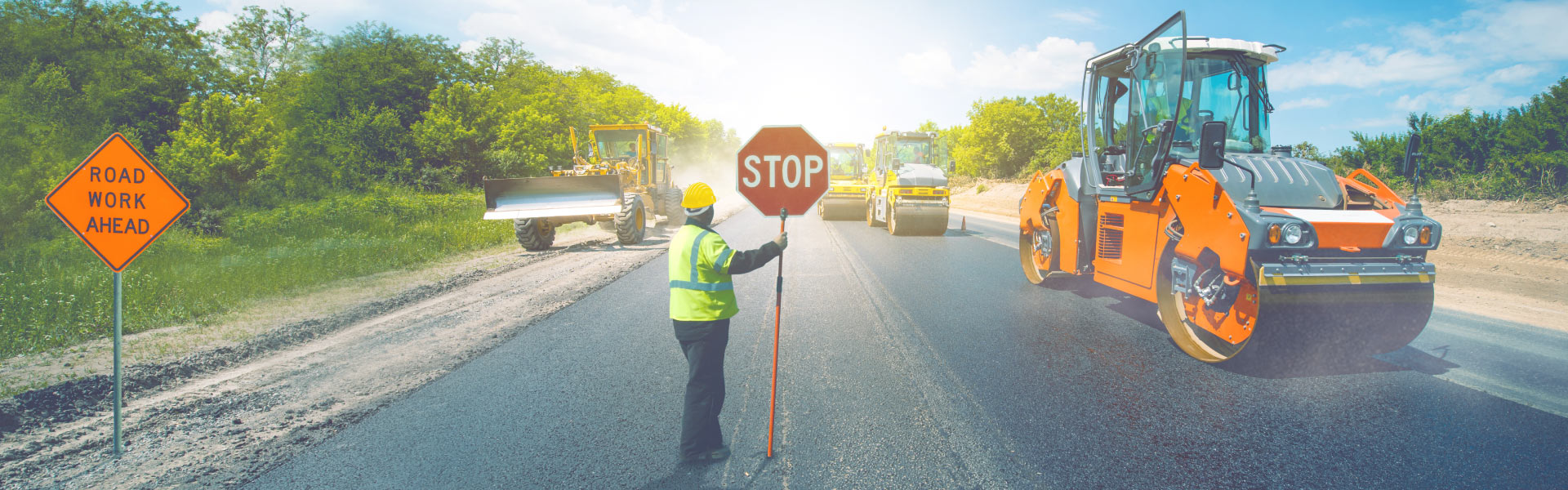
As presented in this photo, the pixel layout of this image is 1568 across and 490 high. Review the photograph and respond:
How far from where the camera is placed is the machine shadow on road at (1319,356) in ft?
15.6

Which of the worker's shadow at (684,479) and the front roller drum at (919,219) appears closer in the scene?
the worker's shadow at (684,479)

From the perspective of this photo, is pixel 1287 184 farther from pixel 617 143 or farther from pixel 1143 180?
pixel 617 143

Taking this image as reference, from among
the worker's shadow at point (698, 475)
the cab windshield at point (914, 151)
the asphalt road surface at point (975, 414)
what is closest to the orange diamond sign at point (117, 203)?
the asphalt road surface at point (975, 414)

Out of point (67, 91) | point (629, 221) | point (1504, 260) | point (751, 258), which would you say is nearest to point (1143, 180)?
point (751, 258)

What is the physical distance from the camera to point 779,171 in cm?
447

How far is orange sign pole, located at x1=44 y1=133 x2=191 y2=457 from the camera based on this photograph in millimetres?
4090

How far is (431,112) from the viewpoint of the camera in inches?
1267

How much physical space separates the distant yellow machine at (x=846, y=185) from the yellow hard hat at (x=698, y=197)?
1788 centimetres

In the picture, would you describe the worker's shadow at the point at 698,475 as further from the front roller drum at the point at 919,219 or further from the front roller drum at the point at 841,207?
the front roller drum at the point at 841,207

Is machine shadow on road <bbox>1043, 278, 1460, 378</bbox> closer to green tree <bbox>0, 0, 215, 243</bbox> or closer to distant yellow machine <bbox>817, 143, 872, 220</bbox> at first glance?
distant yellow machine <bbox>817, 143, 872, 220</bbox>

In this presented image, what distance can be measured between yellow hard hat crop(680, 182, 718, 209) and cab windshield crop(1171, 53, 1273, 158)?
4808 mm

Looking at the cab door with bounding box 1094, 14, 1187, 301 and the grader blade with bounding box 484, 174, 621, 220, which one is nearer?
the cab door with bounding box 1094, 14, 1187, 301

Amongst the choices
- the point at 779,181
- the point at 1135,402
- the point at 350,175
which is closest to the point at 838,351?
the point at 779,181

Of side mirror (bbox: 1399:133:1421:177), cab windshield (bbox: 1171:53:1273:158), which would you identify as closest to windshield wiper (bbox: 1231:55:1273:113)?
cab windshield (bbox: 1171:53:1273:158)
